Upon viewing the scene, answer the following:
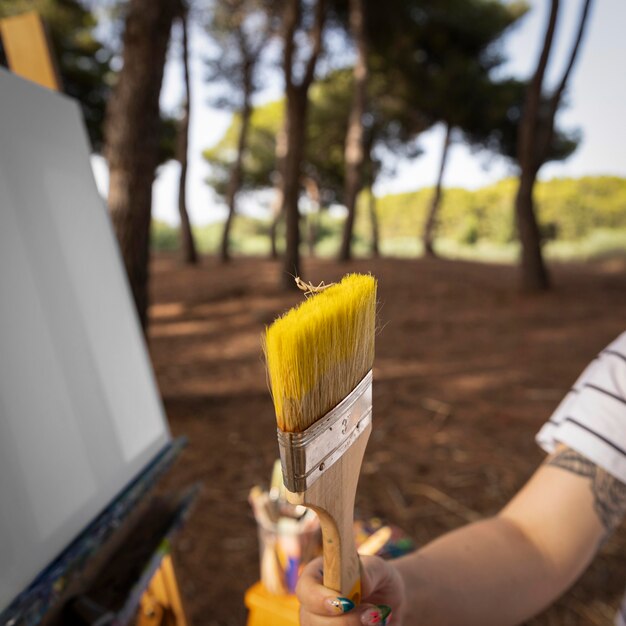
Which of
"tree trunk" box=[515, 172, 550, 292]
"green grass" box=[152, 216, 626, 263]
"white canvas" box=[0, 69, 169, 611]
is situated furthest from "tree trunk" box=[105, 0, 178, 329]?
"green grass" box=[152, 216, 626, 263]

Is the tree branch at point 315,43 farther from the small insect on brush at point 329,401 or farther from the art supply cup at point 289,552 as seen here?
the small insect on brush at point 329,401

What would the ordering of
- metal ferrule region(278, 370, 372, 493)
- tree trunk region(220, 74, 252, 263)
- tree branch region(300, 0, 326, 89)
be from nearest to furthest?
metal ferrule region(278, 370, 372, 493), tree branch region(300, 0, 326, 89), tree trunk region(220, 74, 252, 263)

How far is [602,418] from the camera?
1043 mm

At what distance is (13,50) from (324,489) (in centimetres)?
148

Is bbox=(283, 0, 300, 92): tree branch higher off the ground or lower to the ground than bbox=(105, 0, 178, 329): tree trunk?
higher

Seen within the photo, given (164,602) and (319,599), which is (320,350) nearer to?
(319,599)

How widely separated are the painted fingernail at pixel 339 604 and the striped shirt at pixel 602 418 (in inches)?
28.0

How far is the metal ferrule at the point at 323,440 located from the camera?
51 cm

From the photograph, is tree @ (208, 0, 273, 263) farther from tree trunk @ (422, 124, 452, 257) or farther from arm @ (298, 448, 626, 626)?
arm @ (298, 448, 626, 626)

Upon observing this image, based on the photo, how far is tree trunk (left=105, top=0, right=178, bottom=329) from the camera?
2816 millimetres

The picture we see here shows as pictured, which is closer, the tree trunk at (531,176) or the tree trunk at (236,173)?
the tree trunk at (531,176)

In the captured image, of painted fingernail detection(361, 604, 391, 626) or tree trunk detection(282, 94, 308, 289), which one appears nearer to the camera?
painted fingernail detection(361, 604, 391, 626)

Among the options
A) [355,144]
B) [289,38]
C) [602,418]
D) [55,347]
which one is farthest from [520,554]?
[355,144]

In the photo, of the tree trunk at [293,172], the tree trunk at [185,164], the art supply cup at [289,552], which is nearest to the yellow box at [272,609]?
the art supply cup at [289,552]
